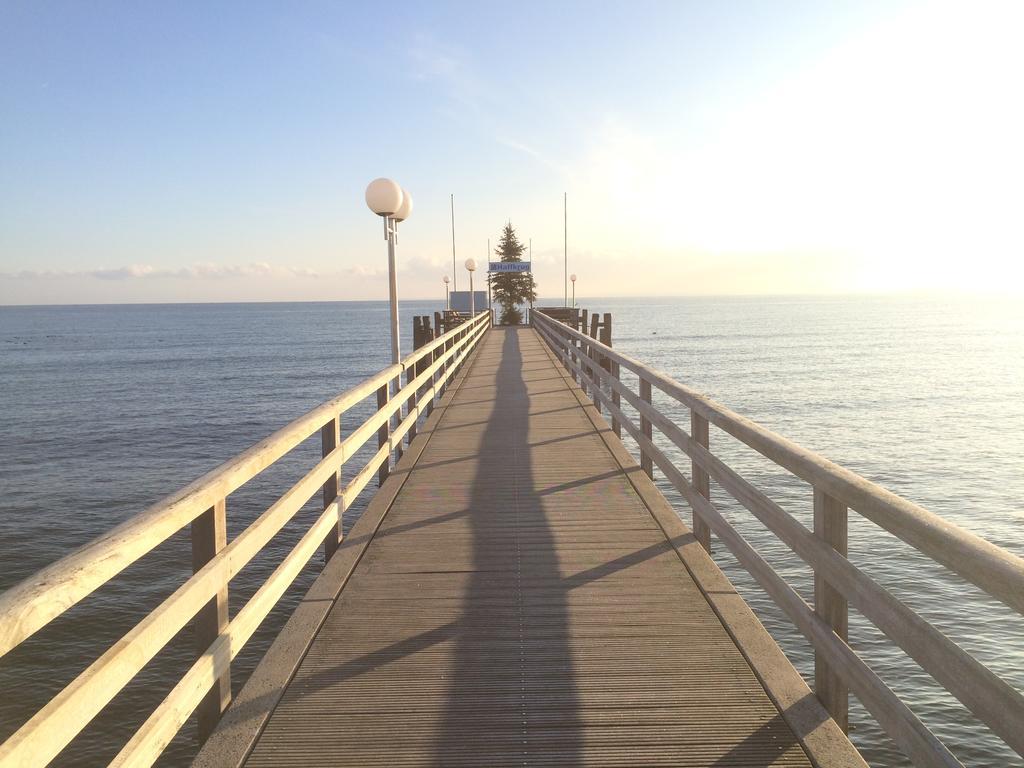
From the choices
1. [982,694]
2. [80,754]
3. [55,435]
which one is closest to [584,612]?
[982,694]

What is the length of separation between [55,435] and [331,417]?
25629mm

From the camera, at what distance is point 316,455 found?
66.7 ft

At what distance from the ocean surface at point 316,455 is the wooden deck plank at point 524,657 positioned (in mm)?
3573

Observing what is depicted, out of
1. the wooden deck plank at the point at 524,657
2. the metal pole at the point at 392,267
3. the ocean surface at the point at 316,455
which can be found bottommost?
the ocean surface at the point at 316,455

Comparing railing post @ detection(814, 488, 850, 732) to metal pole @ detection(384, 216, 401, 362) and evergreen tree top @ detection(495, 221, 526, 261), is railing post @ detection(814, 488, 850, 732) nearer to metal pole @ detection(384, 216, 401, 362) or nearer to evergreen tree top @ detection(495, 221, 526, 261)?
metal pole @ detection(384, 216, 401, 362)

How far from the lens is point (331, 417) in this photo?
454 cm

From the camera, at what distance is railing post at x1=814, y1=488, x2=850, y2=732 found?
2742 mm

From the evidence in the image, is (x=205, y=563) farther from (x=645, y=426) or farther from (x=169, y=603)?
(x=645, y=426)

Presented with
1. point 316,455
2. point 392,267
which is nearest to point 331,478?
point 392,267

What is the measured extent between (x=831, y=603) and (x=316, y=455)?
1872cm

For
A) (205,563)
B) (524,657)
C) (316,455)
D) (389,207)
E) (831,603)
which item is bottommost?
(316,455)

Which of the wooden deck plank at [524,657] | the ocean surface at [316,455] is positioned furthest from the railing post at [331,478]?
the ocean surface at [316,455]

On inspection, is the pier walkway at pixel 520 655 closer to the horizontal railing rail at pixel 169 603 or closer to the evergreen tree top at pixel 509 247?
the horizontal railing rail at pixel 169 603

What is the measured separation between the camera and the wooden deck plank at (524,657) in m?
2.77
